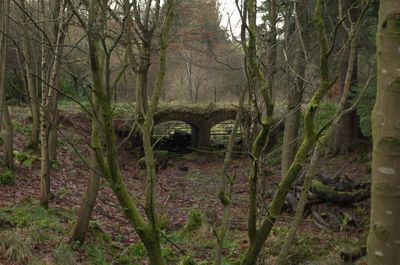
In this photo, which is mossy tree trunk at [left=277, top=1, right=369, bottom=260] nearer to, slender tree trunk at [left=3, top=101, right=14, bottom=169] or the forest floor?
the forest floor

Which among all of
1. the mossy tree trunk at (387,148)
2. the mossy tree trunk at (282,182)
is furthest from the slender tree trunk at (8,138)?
the mossy tree trunk at (387,148)

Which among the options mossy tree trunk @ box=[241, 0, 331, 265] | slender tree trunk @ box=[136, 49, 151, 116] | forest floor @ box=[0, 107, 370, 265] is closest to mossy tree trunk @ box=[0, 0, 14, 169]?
forest floor @ box=[0, 107, 370, 265]

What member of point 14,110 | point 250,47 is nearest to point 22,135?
point 14,110

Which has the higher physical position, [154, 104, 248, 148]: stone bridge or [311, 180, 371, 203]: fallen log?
[154, 104, 248, 148]: stone bridge

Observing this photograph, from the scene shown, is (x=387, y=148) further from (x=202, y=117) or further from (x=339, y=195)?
(x=202, y=117)

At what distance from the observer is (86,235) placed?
797 cm

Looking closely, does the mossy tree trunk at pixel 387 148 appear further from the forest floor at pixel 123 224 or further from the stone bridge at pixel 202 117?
the stone bridge at pixel 202 117

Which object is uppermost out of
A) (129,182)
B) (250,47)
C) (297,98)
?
(250,47)

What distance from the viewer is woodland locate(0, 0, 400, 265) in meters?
2.44

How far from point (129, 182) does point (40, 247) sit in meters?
8.58

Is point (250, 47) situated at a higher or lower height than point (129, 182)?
higher

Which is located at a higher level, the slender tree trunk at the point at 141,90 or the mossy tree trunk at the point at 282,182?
the slender tree trunk at the point at 141,90

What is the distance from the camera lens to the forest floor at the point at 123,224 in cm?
710

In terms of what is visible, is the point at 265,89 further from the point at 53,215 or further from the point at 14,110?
the point at 14,110
